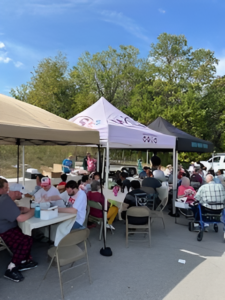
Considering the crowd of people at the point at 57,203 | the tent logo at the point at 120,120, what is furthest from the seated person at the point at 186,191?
the tent logo at the point at 120,120

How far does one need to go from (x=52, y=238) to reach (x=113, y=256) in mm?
1015

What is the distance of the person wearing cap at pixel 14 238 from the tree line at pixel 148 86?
61.3 ft

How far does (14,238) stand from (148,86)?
25.6 meters

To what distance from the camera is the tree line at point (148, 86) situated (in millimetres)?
22189

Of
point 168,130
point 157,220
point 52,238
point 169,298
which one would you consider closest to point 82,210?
point 52,238

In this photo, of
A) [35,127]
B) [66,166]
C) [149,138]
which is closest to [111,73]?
[66,166]

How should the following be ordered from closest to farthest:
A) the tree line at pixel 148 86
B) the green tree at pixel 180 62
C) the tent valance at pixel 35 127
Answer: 1. the tent valance at pixel 35 127
2. the tree line at pixel 148 86
3. the green tree at pixel 180 62

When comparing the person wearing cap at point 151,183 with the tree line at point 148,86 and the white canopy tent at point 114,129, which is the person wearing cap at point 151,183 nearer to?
the white canopy tent at point 114,129

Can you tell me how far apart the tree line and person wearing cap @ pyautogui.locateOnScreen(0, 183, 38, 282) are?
18.7 m

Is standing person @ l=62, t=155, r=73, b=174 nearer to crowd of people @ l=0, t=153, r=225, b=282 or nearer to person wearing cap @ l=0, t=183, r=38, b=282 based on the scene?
crowd of people @ l=0, t=153, r=225, b=282

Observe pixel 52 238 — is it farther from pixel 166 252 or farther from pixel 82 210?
pixel 166 252

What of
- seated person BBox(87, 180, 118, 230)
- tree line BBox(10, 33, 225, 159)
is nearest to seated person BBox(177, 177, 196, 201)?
seated person BBox(87, 180, 118, 230)

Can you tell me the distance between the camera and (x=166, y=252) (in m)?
3.91

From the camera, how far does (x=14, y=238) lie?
9.96ft
